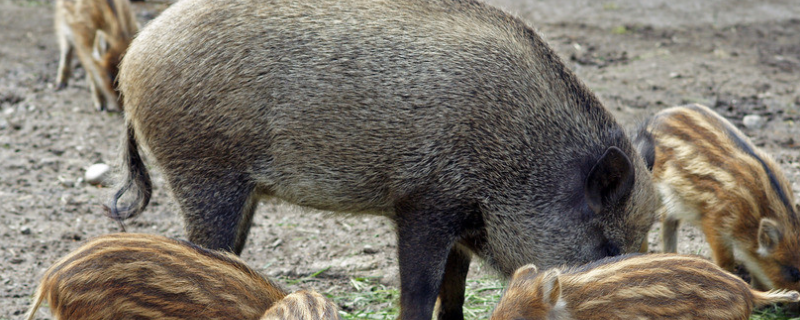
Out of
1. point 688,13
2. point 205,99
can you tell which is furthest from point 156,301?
point 688,13

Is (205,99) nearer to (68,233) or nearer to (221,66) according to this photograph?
(221,66)

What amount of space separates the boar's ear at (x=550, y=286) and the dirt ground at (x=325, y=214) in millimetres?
923

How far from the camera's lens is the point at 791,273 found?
4117 millimetres

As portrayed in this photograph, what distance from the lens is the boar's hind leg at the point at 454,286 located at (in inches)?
159

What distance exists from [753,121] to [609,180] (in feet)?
10.5

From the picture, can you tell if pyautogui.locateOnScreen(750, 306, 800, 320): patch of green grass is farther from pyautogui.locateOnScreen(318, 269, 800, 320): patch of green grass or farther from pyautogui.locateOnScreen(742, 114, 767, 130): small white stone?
pyautogui.locateOnScreen(742, 114, 767, 130): small white stone

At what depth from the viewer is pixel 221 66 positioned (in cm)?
359

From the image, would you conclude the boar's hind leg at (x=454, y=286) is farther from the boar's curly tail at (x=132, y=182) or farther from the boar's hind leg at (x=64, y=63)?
the boar's hind leg at (x=64, y=63)

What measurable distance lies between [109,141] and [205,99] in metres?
3.17

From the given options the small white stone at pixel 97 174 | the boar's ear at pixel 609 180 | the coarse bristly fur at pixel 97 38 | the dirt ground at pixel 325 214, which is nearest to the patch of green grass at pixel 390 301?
the dirt ground at pixel 325 214

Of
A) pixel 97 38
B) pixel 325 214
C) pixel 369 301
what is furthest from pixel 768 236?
pixel 97 38

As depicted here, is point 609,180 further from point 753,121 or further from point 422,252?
point 753,121

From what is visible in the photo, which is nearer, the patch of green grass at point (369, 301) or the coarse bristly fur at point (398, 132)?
the coarse bristly fur at point (398, 132)

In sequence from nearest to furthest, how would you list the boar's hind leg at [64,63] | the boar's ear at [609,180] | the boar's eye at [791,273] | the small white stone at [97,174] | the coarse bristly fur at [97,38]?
the boar's ear at [609,180]
the boar's eye at [791,273]
the small white stone at [97,174]
the coarse bristly fur at [97,38]
the boar's hind leg at [64,63]
